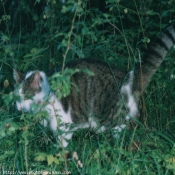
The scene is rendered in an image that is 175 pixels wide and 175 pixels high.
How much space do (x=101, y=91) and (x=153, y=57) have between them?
0.65 m

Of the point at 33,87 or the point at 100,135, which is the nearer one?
the point at 33,87

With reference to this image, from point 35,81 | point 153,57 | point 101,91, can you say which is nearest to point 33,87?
point 35,81

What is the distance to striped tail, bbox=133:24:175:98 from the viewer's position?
3498 millimetres

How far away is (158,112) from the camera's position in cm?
402

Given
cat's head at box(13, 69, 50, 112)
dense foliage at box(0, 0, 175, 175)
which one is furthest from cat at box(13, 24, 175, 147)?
dense foliage at box(0, 0, 175, 175)

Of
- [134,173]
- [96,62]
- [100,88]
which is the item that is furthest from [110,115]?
[134,173]

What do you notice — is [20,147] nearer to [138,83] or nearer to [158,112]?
[138,83]

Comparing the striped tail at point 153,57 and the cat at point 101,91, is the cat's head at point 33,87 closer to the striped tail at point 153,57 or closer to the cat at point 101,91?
the cat at point 101,91

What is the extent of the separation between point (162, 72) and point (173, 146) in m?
1.45

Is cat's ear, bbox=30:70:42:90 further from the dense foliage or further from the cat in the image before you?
the dense foliage

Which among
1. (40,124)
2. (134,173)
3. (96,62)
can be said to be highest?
(96,62)

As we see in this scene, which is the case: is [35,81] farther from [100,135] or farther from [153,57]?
[153,57]

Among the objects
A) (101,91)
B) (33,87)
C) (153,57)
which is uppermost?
(153,57)

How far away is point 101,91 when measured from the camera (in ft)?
12.6
